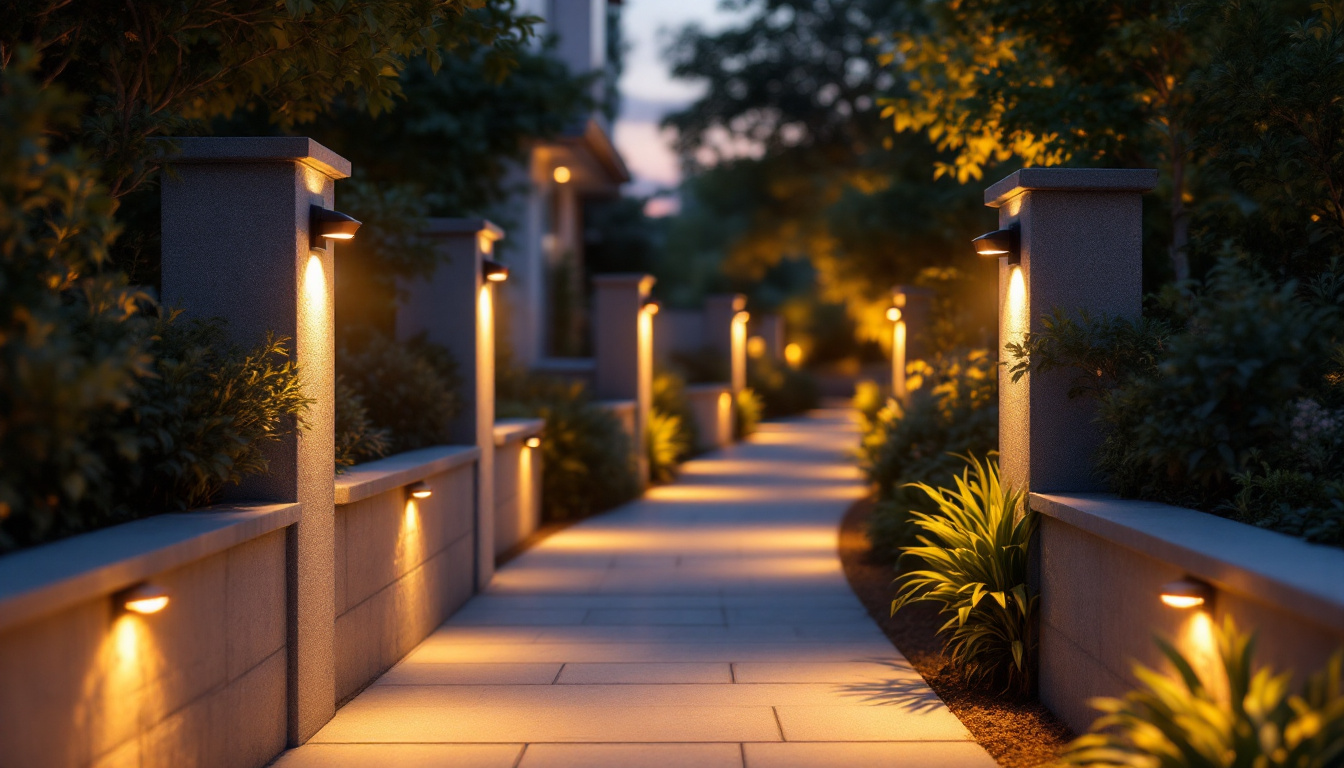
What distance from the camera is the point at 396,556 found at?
700cm

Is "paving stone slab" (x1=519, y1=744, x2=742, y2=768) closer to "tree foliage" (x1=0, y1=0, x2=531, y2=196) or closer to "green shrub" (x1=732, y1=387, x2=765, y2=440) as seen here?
"tree foliage" (x1=0, y1=0, x2=531, y2=196)

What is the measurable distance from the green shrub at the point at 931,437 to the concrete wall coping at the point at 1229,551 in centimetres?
278

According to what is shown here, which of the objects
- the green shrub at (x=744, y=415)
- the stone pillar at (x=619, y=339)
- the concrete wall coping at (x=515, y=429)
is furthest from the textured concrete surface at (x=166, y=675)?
the green shrub at (x=744, y=415)


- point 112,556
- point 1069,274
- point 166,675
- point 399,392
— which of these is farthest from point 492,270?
point 112,556

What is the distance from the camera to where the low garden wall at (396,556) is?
6.11 m

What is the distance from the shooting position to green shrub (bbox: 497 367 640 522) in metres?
12.9

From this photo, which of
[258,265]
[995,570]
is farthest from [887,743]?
[258,265]

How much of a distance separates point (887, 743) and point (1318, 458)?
7.32 feet

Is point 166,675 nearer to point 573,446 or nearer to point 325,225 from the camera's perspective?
point 325,225

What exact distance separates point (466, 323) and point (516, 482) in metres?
2.39

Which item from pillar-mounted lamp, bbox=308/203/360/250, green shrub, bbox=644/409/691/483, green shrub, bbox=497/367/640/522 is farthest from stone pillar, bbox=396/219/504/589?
green shrub, bbox=644/409/691/483

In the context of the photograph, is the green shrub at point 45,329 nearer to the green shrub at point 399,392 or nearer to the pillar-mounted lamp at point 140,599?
the pillar-mounted lamp at point 140,599

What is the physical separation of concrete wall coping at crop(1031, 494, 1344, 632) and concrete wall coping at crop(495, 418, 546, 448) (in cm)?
602

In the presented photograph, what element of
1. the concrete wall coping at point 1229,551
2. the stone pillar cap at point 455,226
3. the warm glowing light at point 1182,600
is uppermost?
the stone pillar cap at point 455,226
